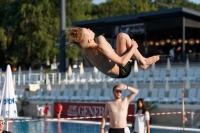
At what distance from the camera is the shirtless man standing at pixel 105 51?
5664 millimetres

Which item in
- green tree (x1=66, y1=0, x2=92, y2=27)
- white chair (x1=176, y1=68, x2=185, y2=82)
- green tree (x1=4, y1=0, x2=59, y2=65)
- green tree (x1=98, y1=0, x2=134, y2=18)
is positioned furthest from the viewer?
green tree (x1=98, y1=0, x2=134, y2=18)

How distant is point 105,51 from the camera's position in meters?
5.72

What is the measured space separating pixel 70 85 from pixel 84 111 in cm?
321

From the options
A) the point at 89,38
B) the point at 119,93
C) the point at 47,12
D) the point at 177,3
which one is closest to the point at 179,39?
the point at 47,12

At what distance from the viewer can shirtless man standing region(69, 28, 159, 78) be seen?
566 centimetres

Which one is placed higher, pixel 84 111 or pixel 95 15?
pixel 95 15

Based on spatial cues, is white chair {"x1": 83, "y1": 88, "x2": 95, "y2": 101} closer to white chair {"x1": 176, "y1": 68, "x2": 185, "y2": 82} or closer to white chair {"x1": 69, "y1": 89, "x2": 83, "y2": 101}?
white chair {"x1": 69, "y1": 89, "x2": 83, "y2": 101}

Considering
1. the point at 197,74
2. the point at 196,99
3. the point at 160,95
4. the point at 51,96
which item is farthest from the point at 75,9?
the point at 196,99

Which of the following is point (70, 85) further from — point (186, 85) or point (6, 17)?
point (6, 17)

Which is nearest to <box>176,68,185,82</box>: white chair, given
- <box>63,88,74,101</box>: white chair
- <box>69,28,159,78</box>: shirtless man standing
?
<box>63,88,74,101</box>: white chair

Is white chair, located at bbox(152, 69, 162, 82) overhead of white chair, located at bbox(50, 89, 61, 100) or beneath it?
overhead

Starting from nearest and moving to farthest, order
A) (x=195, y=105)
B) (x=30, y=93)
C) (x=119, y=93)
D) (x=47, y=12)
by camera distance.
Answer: (x=119, y=93) → (x=195, y=105) → (x=30, y=93) → (x=47, y=12)

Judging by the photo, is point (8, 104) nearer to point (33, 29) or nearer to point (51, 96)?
point (51, 96)

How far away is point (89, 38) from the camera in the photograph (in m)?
5.69
